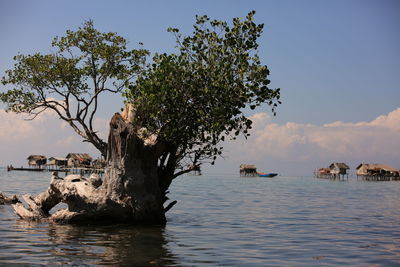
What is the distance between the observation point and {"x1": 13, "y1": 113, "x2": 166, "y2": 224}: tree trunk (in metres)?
19.2

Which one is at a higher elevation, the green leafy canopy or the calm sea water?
the green leafy canopy

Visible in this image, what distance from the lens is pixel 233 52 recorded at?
19.2 metres

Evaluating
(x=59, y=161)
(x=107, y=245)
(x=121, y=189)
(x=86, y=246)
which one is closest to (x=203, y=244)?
(x=107, y=245)

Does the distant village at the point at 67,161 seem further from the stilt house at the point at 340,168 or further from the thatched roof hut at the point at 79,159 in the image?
the stilt house at the point at 340,168

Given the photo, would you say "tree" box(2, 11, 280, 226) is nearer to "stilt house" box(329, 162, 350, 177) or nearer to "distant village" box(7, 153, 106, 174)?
"distant village" box(7, 153, 106, 174)

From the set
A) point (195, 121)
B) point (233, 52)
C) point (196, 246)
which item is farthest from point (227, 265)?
point (233, 52)

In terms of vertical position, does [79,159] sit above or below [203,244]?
above

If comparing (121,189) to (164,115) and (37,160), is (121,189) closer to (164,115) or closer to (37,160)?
(164,115)

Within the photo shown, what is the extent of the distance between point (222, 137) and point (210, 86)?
8.09 feet

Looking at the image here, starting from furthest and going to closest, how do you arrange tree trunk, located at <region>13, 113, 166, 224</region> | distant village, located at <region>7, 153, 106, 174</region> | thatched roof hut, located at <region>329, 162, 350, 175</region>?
thatched roof hut, located at <region>329, 162, 350, 175</region> → distant village, located at <region>7, 153, 106, 174</region> → tree trunk, located at <region>13, 113, 166, 224</region>

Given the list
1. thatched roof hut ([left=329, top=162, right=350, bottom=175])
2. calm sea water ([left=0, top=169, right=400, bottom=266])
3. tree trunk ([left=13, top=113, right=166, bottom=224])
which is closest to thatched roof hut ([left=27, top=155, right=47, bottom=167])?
thatched roof hut ([left=329, top=162, right=350, bottom=175])

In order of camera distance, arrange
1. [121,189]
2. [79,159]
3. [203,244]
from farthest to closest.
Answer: [79,159] → [121,189] → [203,244]

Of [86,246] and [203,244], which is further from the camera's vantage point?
[203,244]

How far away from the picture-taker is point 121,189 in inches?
761
